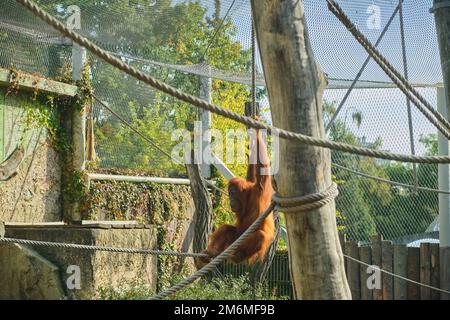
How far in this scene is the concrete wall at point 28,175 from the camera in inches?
293

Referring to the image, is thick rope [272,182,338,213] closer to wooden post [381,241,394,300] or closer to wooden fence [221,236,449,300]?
wooden fence [221,236,449,300]

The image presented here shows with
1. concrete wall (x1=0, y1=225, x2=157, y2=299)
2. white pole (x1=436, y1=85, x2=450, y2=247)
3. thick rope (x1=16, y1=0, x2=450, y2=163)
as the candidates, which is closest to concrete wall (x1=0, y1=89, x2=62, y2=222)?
concrete wall (x1=0, y1=225, x2=157, y2=299)

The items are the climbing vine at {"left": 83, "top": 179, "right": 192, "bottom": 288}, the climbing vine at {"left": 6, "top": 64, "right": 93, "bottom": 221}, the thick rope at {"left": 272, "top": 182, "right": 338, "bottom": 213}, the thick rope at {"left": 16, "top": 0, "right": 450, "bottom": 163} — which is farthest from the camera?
the climbing vine at {"left": 83, "top": 179, "right": 192, "bottom": 288}

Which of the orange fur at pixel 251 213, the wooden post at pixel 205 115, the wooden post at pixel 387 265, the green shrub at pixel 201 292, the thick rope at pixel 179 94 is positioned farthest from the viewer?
the wooden post at pixel 205 115

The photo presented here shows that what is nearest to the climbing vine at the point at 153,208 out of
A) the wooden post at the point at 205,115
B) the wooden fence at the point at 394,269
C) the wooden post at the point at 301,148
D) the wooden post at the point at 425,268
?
the wooden post at the point at 205,115

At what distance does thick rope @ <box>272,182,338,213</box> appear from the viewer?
2.60 meters

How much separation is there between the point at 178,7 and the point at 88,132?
204 centimetres

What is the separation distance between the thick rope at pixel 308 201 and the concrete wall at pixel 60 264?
4.03 m

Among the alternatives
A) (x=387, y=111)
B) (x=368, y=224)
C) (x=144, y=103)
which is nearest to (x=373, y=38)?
(x=387, y=111)

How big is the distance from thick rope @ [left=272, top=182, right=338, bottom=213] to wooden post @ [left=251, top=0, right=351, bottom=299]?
0.09 ft

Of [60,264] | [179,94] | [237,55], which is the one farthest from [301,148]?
[237,55]

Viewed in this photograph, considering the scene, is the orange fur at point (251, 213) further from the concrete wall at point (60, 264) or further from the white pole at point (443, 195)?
the white pole at point (443, 195)

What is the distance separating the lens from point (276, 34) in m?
2.66

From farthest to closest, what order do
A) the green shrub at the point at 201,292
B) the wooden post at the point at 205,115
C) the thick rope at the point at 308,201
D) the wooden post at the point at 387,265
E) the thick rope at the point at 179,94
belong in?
the wooden post at the point at 205,115
the wooden post at the point at 387,265
the green shrub at the point at 201,292
the thick rope at the point at 308,201
the thick rope at the point at 179,94
